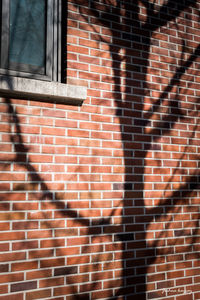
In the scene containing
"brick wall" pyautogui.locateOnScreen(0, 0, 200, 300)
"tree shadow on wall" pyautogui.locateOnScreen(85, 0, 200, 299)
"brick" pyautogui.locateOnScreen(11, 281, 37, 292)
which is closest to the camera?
"brick" pyautogui.locateOnScreen(11, 281, 37, 292)

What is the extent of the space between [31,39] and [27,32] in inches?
2.7

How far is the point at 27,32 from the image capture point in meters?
2.42

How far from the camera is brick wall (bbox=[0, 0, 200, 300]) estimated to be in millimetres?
2135

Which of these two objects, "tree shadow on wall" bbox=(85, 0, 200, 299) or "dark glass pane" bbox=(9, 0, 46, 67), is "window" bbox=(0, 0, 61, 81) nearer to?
"dark glass pane" bbox=(9, 0, 46, 67)

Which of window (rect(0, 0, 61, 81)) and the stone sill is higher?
window (rect(0, 0, 61, 81))

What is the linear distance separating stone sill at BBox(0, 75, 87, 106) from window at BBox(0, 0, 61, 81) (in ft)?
0.70

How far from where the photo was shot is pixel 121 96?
262cm

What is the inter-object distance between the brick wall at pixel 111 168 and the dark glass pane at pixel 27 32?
0.87 ft

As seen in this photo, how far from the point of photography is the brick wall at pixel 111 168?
213 centimetres

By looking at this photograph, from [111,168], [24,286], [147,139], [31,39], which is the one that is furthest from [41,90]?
[24,286]

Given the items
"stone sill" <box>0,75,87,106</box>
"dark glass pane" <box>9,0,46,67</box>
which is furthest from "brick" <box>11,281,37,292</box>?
"dark glass pane" <box>9,0,46,67</box>

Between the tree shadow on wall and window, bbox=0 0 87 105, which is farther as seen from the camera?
the tree shadow on wall

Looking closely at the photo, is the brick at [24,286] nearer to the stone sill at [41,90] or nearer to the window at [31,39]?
the stone sill at [41,90]

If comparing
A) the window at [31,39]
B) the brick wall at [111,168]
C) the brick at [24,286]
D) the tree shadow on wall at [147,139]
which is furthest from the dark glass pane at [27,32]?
the brick at [24,286]
